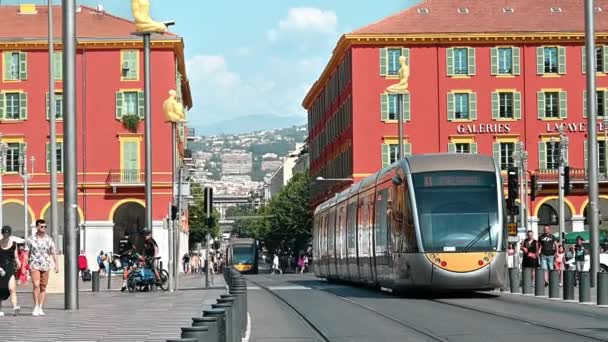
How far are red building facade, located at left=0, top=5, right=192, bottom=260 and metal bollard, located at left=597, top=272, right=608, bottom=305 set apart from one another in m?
64.0

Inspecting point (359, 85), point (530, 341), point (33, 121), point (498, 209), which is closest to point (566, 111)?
point (359, 85)

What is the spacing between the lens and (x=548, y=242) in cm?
3847

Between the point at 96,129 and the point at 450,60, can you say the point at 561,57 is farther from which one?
the point at 96,129

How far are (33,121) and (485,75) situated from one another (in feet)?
99.5

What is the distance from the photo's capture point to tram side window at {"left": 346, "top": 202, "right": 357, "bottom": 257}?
42531 mm

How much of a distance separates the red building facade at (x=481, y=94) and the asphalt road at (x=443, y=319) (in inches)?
2371

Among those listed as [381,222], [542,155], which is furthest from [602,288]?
[542,155]

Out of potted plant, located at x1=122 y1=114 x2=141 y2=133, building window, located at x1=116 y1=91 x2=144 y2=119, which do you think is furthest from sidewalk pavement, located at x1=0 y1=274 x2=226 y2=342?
building window, located at x1=116 y1=91 x2=144 y2=119

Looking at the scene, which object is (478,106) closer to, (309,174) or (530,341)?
(309,174)

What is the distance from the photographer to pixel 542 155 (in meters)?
93.9

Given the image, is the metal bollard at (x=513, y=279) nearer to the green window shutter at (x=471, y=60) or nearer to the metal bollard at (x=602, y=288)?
the metal bollard at (x=602, y=288)

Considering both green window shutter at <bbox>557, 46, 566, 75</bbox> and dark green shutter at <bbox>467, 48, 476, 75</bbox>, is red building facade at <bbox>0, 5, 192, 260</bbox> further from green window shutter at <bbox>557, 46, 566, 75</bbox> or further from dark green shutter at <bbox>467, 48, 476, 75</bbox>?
green window shutter at <bbox>557, 46, 566, 75</bbox>

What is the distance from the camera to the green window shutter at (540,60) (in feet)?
307

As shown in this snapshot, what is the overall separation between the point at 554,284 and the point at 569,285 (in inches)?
52.5
